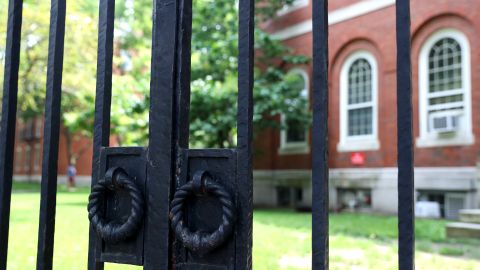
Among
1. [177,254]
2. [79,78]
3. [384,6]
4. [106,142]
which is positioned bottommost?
[177,254]

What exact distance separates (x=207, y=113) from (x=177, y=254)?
13.7 metres

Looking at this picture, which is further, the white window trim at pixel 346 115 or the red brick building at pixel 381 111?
the white window trim at pixel 346 115

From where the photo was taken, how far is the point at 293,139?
17.5 m

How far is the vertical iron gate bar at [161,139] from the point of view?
116cm

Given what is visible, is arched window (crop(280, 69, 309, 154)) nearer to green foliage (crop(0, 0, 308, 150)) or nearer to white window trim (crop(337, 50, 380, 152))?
green foliage (crop(0, 0, 308, 150))

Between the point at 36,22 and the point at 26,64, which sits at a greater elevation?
the point at 36,22

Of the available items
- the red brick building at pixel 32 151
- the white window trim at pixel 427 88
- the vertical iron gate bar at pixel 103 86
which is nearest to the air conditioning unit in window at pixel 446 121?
the white window trim at pixel 427 88

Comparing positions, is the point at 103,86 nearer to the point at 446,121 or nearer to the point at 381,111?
the point at 446,121

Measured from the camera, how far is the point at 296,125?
1658 centimetres

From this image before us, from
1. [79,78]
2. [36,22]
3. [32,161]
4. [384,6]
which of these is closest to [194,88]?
[79,78]

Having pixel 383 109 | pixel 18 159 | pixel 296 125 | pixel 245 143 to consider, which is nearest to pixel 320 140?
pixel 245 143

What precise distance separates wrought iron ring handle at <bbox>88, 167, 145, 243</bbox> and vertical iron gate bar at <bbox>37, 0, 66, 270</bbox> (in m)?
0.20

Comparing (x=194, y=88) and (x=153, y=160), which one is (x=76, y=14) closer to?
(x=194, y=88)

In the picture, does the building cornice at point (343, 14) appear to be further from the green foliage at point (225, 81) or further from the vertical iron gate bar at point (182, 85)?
the vertical iron gate bar at point (182, 85)
